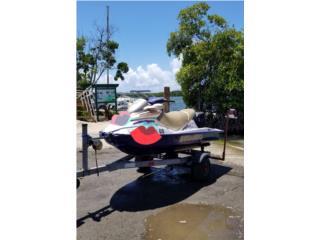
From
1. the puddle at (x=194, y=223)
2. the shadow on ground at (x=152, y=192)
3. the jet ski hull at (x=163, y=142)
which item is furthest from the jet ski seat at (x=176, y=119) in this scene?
the puddle at (x=194, y=223)

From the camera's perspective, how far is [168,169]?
4641 millimetres

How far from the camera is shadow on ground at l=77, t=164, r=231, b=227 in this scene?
3.19m

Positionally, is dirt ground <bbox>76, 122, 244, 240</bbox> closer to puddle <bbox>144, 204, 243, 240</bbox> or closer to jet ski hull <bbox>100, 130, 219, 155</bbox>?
puddle <bbox>144, 204, 243, 240</bbox>

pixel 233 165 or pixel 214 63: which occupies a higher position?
pixel 214 63

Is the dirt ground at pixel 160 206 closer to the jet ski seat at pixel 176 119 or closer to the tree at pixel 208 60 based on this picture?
the jet ski seat at pixel 176 119

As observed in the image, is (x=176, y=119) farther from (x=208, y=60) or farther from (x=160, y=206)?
(x=208, y=60)

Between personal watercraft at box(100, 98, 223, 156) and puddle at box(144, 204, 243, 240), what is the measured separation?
752mm

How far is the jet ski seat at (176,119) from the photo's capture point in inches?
148

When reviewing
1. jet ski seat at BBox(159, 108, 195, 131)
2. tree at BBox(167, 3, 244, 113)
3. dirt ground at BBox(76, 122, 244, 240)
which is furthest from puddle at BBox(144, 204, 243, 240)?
tree at BBox(167, 3, 244, 113)

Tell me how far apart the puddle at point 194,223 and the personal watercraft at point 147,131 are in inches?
29.6

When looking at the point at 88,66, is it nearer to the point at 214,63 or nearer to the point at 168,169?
the point at 214,63

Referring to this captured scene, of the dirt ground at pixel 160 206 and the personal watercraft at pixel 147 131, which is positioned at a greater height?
the personal watercraft at pixel 147 131
